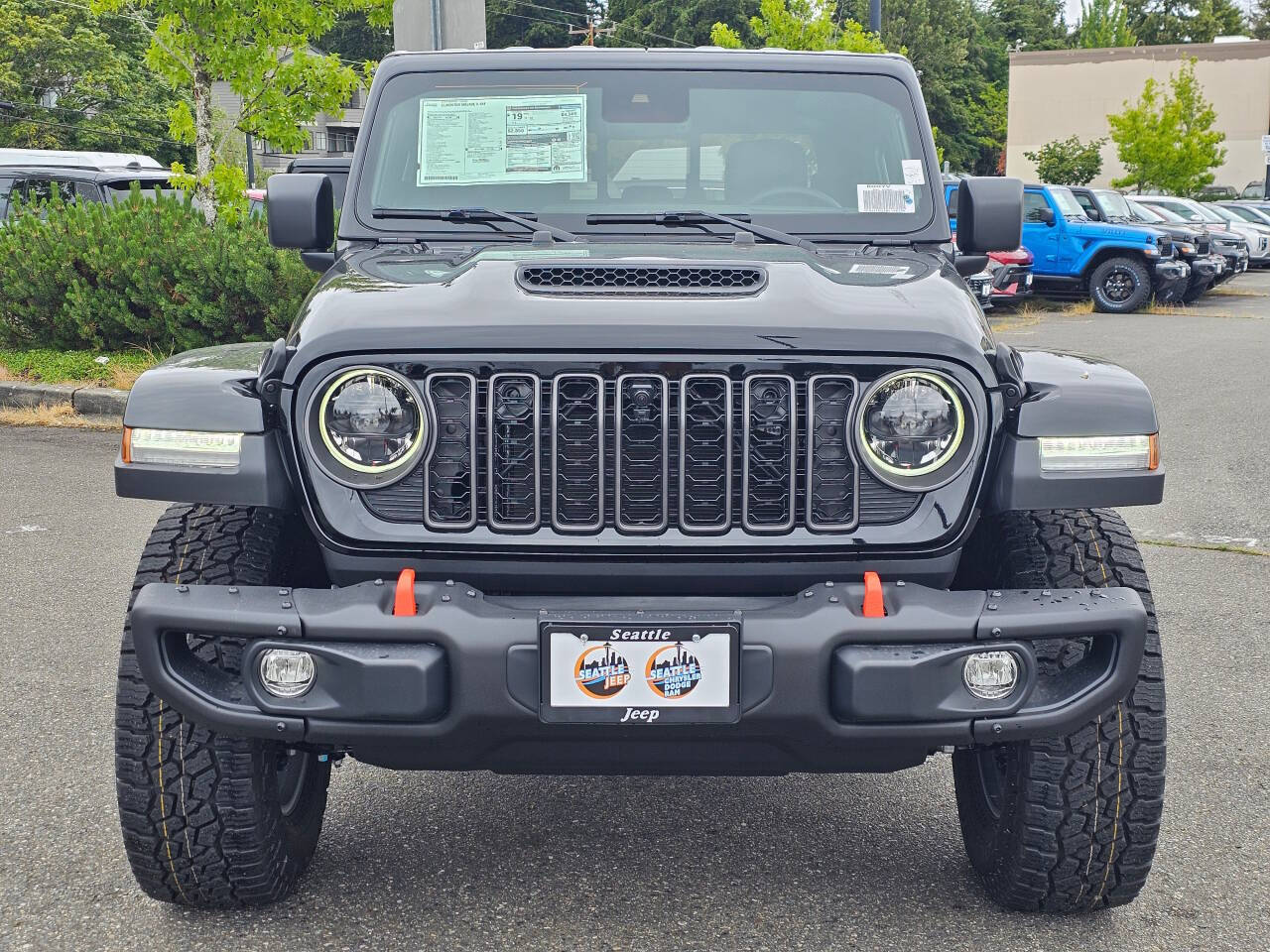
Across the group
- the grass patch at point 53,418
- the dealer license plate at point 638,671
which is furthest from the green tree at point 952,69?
the dealer license plate at point 638,671

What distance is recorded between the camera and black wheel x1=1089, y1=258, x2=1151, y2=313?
2008cm

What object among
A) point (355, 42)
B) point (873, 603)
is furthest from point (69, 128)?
point (873, 603)

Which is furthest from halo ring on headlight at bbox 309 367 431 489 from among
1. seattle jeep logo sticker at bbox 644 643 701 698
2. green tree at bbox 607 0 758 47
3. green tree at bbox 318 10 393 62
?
green tree at bbox 607 0 758 47

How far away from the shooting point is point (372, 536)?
9.23ft

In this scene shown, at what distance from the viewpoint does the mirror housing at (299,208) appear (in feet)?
13.1

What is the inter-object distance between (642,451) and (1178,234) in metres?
20.1

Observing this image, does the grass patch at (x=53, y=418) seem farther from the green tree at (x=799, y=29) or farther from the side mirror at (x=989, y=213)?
the green tree at (x=799, y=29)

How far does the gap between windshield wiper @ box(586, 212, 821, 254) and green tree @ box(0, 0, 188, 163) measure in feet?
144

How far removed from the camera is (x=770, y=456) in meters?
2.80

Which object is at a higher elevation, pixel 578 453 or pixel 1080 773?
pixel 578 453

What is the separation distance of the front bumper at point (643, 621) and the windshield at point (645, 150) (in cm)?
150

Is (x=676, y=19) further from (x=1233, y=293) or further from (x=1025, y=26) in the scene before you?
(x=1233, y=293)

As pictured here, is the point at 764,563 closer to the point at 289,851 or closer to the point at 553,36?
the point at 289,851

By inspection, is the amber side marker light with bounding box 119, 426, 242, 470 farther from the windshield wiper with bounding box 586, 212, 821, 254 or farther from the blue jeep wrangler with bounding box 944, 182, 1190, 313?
the blue jeep wrangler with bounding box 944, 182, 1190, 313
